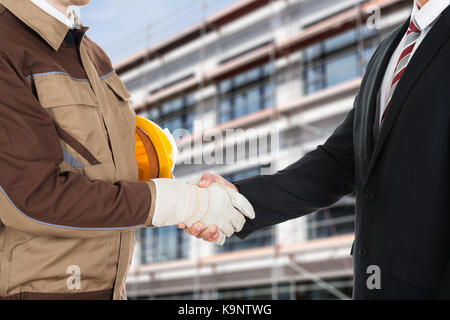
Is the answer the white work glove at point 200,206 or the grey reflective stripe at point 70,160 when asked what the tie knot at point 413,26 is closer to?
the white work glove at point 200,206

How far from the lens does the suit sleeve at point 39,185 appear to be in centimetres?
111

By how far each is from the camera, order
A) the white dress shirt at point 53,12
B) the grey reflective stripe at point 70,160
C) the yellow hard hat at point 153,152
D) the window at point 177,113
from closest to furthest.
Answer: the grey reflective stripe at point 70,160 → the white dress shirt at point 53,12 → the yellow hard hat at point 153,152 → the window at point 177,113

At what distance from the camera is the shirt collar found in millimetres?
1346

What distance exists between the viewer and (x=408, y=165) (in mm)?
1218

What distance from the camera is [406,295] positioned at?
1.18m

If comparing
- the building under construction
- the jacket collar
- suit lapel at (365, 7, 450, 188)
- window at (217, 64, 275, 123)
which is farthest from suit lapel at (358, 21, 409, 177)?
window at (217, 64, 275, 123)

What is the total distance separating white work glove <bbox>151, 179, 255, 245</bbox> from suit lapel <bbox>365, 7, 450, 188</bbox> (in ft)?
1.62

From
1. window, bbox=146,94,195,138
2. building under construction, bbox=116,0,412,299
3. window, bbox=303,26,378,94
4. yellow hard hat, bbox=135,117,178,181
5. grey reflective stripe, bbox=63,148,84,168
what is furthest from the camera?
window, bbox=146,94,195,138

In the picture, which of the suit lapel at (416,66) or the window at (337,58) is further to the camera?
the window at (337,58)

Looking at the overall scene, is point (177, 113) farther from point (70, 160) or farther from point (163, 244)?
point (70, 160)

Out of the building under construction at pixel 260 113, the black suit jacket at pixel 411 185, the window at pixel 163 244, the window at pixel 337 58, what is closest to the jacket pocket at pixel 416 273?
the black suit jacket at pixel 411 185

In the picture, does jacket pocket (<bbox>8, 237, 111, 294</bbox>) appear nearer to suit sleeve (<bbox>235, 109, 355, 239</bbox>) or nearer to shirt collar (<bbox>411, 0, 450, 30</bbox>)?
suit sleeve (<bbox>235, 109, 355, 239</bbox>)

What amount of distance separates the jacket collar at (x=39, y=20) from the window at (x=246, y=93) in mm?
8333

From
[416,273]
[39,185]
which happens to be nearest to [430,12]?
[416,273]
